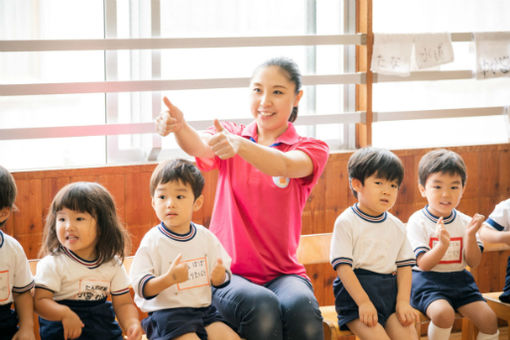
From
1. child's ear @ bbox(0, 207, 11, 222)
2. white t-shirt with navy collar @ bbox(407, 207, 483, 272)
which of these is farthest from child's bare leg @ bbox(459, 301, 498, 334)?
child's ear @ bbox(0, 207, 11, 222)

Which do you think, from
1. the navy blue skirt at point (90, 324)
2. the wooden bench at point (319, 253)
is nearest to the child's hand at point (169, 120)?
the navy blue skirt at point (90, 324)

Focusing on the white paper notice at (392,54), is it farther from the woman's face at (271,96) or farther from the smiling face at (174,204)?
the smiling face at (174,204)

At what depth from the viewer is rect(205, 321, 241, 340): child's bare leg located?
217 centimetres

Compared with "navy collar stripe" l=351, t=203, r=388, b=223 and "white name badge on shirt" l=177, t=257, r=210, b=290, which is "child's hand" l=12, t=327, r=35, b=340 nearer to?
"white name badge on shirt" l=177, t=257, r=210, b=290

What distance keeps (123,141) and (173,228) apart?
88cm

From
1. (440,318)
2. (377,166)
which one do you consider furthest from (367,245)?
(440,318)

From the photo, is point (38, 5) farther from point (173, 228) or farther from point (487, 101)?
point (487, 101)

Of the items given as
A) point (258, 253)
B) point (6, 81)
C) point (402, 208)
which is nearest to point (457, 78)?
point (402, 208)

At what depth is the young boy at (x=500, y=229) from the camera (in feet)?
8.93

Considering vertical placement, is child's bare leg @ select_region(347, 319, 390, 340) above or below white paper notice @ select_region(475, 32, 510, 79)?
below

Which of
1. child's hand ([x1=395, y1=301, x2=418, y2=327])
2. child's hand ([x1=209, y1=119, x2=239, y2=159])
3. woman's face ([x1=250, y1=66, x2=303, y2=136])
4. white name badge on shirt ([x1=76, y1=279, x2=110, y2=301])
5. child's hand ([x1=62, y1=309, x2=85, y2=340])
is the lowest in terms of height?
child's hand ([x1=395, y1=301, x2=418, y2=327])

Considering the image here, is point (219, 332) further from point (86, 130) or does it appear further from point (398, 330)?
point (86, 130)

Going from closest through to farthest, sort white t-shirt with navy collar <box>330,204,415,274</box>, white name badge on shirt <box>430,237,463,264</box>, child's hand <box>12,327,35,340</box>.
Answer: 1. child's hand <box>12,327,35,340</box>
2. white t-shirt with navy collar <box>330,204,415,274</box>
3. white name badge on shirt <box>430,237,463,264</box>

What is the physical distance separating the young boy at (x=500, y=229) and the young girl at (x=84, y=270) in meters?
1.49
